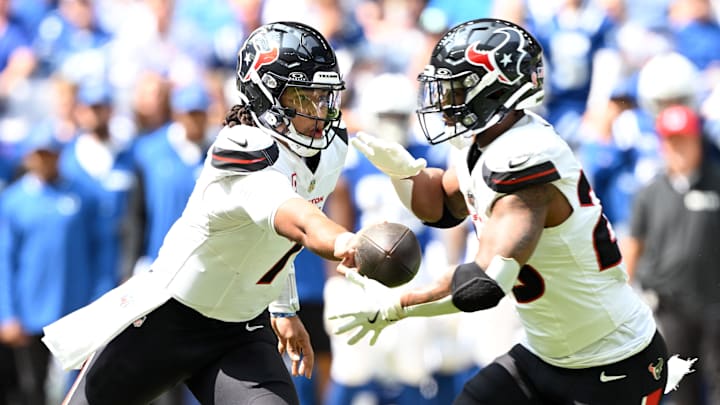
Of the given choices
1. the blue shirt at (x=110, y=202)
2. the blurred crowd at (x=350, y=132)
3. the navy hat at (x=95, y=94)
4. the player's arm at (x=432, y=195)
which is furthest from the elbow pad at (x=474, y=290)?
the navy hat at (x=95, y=94)

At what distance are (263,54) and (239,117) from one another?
0.83 ft

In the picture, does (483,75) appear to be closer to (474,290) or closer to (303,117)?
(303,117)

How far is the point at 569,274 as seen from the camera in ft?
15.1

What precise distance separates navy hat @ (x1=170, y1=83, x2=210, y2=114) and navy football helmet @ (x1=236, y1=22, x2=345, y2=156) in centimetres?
335

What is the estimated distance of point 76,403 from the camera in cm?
489

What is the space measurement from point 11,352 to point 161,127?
176 cm

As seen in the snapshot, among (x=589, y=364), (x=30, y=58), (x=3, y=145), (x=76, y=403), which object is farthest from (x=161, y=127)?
(x=589, y=364)

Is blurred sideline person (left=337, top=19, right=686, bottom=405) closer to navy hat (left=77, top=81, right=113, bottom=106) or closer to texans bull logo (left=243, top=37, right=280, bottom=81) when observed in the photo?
texans bull logo (left=243, top=37, right=280, bottom=81)

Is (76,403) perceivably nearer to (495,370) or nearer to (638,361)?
(495,370)

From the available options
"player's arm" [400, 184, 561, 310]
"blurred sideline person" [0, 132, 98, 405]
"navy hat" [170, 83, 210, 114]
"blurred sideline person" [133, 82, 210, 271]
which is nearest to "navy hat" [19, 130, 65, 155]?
"blurred sideline person" [0, 132, 98, 405]

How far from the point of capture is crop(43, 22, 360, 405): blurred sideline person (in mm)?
4750

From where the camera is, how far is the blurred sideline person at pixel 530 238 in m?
4.33

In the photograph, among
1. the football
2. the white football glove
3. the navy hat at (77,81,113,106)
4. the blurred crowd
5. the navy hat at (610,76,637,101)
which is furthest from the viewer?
the navy hat at (77,81,113,106)

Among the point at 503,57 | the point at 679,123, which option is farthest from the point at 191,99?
the point at 503,57
